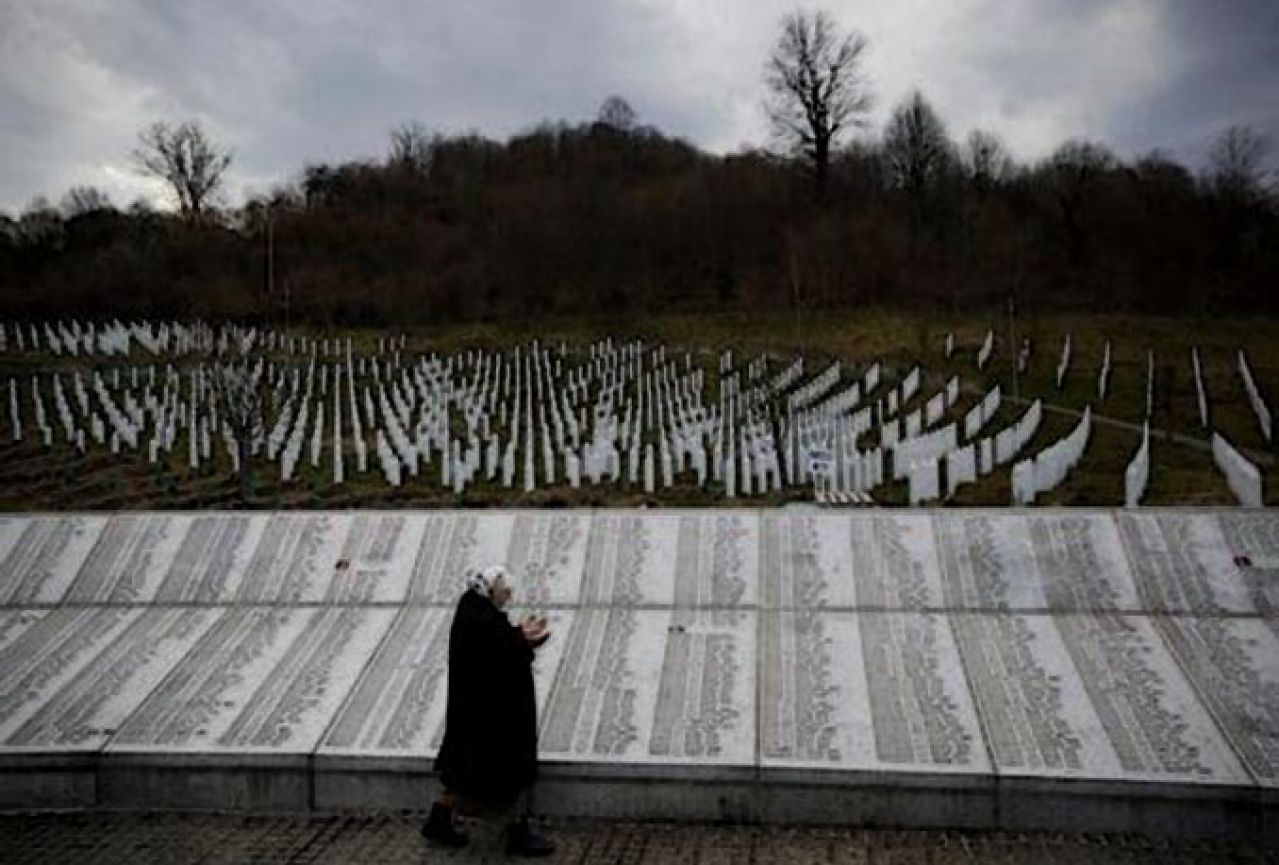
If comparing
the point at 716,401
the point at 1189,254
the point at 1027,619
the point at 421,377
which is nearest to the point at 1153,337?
the point at 1189,254

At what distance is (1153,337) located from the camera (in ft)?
119

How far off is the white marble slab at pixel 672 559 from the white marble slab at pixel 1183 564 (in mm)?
2691

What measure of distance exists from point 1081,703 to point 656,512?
133 inches

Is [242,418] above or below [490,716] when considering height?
above

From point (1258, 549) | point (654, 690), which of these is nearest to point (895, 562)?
point (654, 690)

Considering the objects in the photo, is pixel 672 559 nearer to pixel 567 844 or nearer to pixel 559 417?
pixel 567 844

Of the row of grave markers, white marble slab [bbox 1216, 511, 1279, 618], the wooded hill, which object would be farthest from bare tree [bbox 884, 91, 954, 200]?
white marble slab [bbox 1216, 511, 1279, 618]

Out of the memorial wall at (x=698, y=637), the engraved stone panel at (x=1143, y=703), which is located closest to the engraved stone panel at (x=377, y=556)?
the memorial wall at (x=698, y=637)

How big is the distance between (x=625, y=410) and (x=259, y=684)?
1967 cm

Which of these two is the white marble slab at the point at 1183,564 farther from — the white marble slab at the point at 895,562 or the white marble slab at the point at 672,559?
the white marble slab at the point at 672,559

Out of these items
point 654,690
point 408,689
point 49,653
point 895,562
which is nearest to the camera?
point 654,690

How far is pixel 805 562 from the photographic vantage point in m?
7.98

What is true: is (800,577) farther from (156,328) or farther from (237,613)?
(156,328)

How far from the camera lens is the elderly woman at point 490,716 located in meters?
5.79
